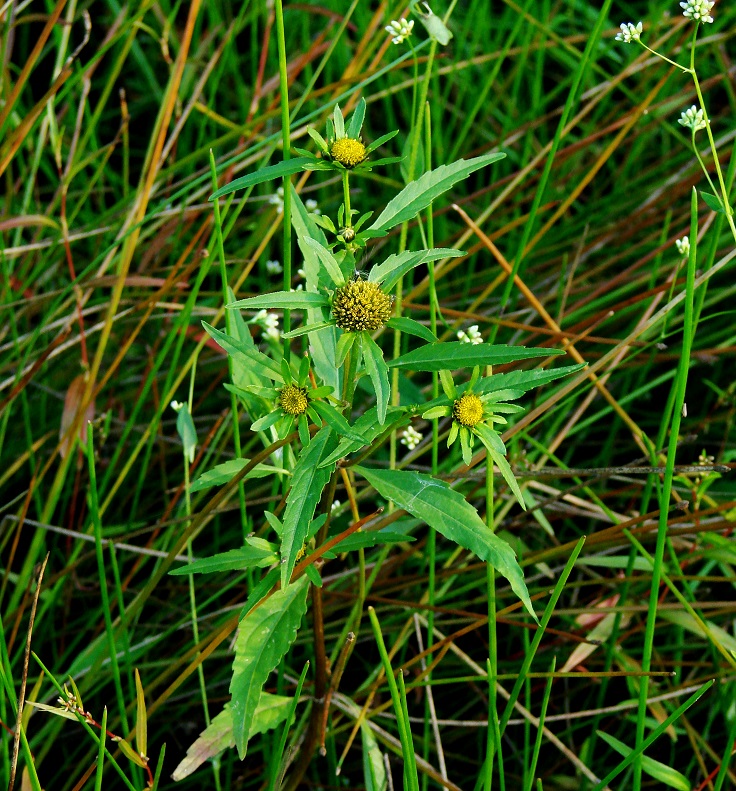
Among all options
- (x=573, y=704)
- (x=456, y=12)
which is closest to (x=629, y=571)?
(x=573, y=704)

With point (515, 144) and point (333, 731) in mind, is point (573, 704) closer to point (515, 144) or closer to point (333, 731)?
point (333, 731)

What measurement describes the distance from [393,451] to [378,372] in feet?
1.67

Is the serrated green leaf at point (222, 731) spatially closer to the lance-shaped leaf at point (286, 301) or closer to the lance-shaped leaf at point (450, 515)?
the lance-shaped leaf at point (450, 515)

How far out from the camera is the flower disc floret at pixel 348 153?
114cm

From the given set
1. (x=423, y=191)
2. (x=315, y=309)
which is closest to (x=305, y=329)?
(x=315, y=309)

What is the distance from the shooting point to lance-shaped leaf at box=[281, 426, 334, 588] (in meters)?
1.03

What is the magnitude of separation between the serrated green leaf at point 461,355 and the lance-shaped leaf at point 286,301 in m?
0.13

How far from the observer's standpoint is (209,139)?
2.45 meters

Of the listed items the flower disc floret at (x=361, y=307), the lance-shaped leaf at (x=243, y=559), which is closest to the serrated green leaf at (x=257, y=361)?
the flower disc floret at (x=361, y=307)

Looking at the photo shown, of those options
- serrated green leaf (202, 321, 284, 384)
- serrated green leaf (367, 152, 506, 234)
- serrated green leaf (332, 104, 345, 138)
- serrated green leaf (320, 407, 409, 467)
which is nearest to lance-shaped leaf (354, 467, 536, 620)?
serrated green leaf (320, 407, 409, 467)

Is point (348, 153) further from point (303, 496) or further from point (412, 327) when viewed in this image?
point (303, 496)

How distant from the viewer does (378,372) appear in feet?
3.47

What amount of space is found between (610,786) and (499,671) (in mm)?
290

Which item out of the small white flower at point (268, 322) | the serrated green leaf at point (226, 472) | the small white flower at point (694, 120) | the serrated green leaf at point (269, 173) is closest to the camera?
the serrated green leaf at point (269, 173)
